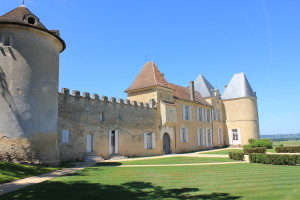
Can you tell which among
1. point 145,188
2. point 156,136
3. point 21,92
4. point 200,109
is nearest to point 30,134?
point 21,92

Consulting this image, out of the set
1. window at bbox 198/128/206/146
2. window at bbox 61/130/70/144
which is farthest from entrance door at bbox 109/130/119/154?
window at bbox 198/128/206/146

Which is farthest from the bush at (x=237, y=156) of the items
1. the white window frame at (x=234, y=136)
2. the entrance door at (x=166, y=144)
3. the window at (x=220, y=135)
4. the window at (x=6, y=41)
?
the white window frame at (x=234, y=136)

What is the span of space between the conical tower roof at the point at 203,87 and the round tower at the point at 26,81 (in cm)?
2612

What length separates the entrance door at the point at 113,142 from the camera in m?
21.5

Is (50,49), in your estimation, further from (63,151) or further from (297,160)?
(297,160)

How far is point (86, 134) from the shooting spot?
1973 cm

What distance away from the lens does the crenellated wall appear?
60.6 ft

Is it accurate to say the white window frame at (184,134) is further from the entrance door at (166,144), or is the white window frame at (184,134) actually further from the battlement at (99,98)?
the battlement at (99,98)

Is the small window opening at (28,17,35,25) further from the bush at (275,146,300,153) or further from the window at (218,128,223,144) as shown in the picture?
the window at (218,128,223,144)

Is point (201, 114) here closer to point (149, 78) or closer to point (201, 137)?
point (201, 137)

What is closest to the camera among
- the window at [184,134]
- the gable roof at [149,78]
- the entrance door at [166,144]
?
the gable roof at [149,78]

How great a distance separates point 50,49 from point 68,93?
432cm

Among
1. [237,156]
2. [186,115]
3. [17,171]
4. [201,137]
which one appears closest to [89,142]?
[17,171]

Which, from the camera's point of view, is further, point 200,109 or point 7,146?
point 200,109
